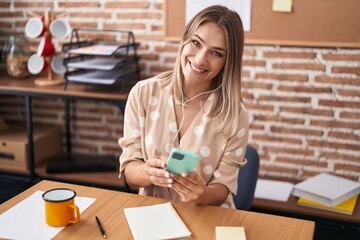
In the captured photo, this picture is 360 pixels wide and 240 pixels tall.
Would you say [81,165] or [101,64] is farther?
[81,165]

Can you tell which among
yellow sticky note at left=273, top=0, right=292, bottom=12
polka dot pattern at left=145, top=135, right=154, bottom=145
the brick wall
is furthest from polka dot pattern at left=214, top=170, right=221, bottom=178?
yellow sticky note at left=273, top=0, right=292, bottom=12

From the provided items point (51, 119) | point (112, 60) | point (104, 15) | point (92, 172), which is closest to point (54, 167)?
point (92, 172)

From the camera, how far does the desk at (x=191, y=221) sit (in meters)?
1.24

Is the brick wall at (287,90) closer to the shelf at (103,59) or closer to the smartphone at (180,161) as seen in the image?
the shelf at (103,59)

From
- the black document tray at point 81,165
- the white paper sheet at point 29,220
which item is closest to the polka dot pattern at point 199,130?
the white paper sheet at point 29,220

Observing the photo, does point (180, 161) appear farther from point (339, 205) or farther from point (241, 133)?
point (339, 205)

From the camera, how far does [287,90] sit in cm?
269

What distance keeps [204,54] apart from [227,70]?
107 millimetres

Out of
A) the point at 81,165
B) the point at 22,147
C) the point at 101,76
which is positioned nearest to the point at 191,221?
the point at 101,76

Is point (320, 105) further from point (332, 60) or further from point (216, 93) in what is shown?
point (216, 93)

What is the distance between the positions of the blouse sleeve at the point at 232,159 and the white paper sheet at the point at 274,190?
93 centimetres

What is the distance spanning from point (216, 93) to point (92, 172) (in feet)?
4.77

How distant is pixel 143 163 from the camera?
5.45 ft

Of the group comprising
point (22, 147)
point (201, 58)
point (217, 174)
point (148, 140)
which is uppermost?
point (201, 58)
